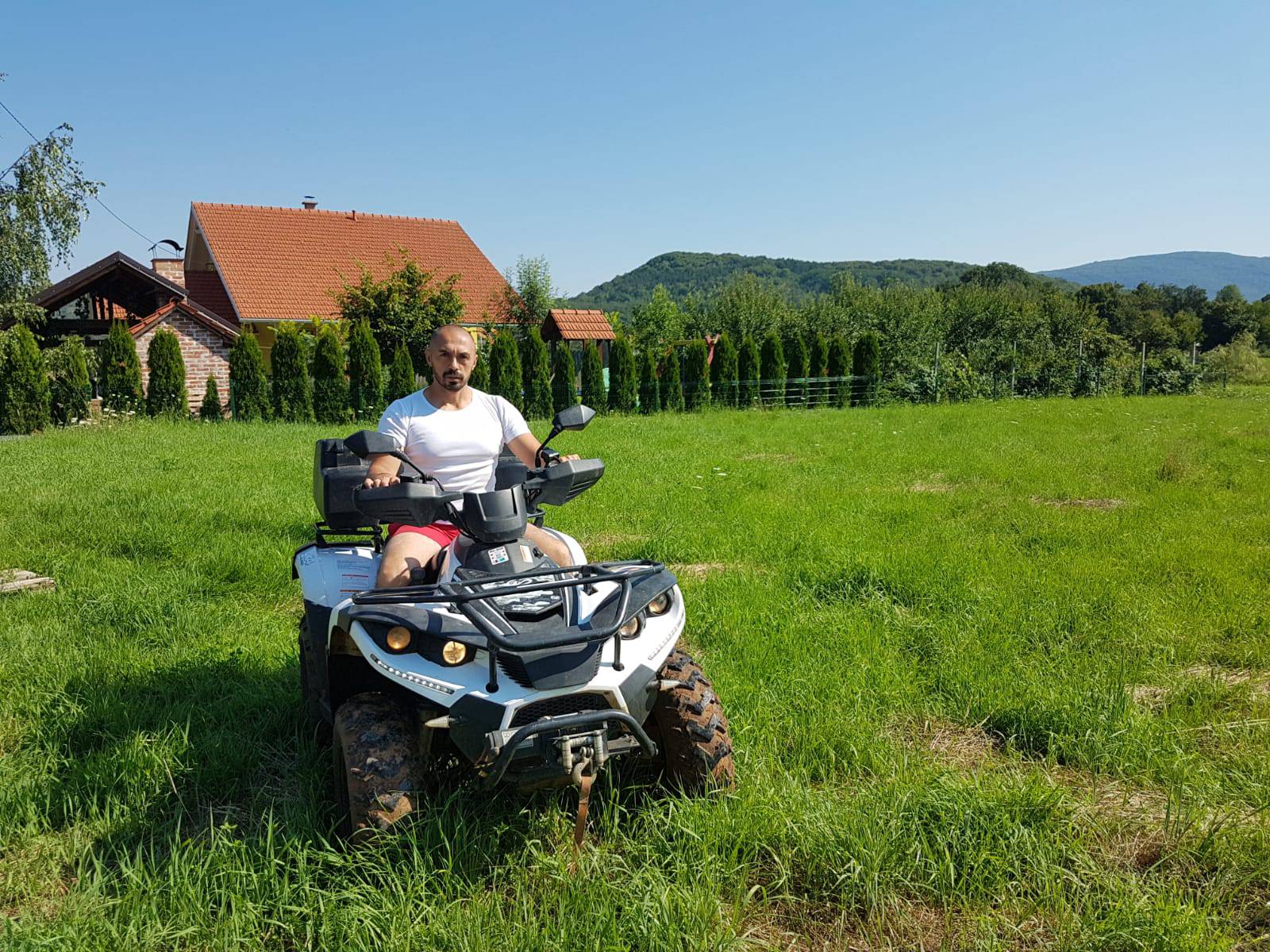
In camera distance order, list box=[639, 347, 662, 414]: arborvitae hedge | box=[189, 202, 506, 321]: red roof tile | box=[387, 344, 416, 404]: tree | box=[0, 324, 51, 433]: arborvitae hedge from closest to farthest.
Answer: box=[0, 324, 51, 433]: arborvitae hedge < box=[387, 344, 416, 404]: tree < box=[639, 347, 662, 414]: arborvitae hedge < box=[189, 202, 506, 321]: red roof tile

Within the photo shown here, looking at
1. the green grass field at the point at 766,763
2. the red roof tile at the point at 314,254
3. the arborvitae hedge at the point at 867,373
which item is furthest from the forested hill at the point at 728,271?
the green grass field at the point at 766,763

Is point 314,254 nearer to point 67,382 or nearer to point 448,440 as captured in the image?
point 67,382

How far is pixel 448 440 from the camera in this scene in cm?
343

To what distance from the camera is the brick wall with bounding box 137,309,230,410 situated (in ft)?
69.8

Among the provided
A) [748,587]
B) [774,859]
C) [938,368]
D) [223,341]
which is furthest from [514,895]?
[938,368]

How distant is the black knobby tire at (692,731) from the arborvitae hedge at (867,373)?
23.2 metres

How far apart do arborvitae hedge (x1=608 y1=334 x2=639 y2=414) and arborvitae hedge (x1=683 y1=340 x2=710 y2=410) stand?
5.21 feet

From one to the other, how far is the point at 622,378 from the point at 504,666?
20.2 meters

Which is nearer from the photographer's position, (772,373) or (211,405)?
(211,405)

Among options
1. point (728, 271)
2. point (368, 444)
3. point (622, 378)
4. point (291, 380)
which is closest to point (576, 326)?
point (622, 378)

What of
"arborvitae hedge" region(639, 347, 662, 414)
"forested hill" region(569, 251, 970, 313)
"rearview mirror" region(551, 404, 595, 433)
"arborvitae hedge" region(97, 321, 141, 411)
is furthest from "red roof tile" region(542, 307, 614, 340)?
"forested hill" region(569, 251, 970, 313)

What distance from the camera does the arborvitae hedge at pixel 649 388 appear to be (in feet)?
74.6

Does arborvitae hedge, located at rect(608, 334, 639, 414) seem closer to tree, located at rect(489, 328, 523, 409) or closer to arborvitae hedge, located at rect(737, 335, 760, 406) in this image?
tree, located at rect(489, 328, 523, 409)

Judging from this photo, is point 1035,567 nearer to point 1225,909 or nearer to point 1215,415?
point 1225,909
